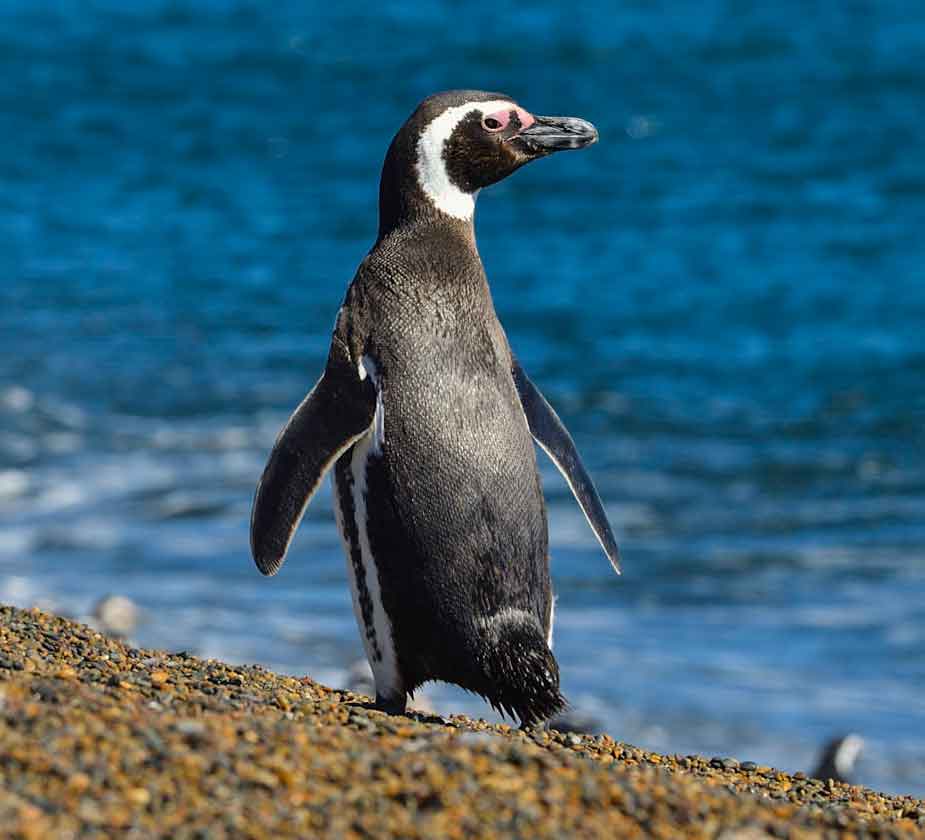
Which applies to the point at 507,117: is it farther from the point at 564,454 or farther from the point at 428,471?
the point at 428,471

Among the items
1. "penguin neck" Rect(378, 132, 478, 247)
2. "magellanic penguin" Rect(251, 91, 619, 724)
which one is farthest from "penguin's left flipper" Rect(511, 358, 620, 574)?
"penguin neck" Rect(378, 132, 478, 247)

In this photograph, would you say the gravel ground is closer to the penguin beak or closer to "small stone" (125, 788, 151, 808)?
"small stone" (125, 788, 151, 808)

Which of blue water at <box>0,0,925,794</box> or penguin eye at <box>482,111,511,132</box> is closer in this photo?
penguin eye at <box>482,111,511,132</box>

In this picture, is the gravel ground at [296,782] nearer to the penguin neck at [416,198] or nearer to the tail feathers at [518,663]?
the tail feathers at [518,663]

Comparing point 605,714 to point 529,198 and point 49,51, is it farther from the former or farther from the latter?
point 49,51

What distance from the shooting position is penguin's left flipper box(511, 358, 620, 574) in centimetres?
530

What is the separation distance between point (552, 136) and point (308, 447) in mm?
1263

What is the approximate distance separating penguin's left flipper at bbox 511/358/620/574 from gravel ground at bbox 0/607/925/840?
4.56 feet

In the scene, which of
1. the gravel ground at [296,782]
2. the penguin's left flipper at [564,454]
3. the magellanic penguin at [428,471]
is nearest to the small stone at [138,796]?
the gravel ground at [296,782]

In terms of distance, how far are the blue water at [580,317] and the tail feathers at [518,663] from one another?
196 cm

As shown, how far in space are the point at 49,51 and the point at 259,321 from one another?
44.3 feet

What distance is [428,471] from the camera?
463 cm

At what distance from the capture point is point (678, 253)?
1577 centimetres

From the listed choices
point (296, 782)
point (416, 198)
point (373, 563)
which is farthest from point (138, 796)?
point (416, 198)
